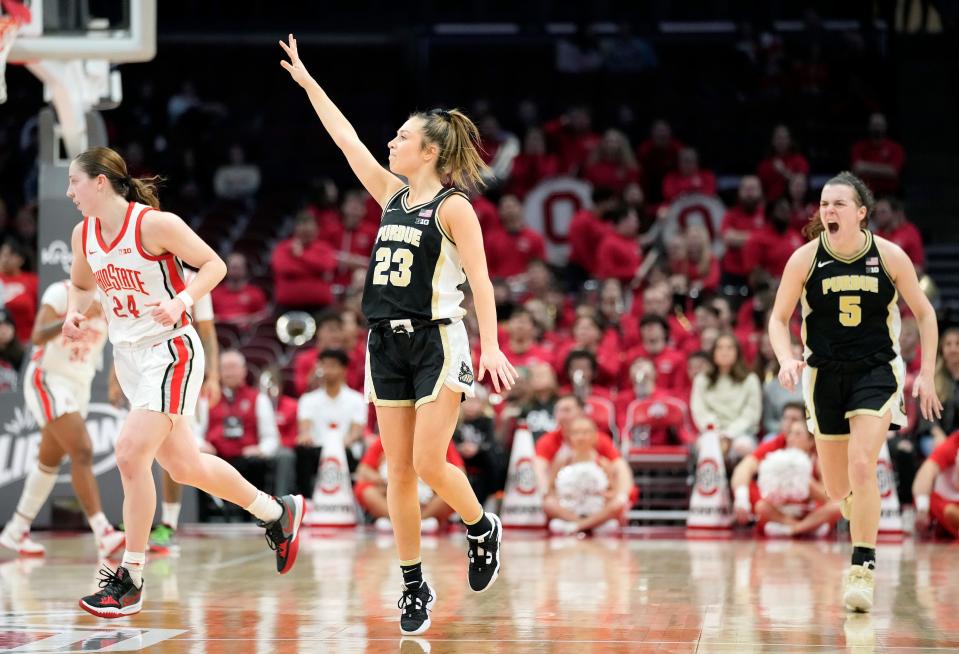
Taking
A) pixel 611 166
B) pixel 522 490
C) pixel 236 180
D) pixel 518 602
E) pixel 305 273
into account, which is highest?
pixel 236 180

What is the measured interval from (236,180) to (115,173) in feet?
46.8

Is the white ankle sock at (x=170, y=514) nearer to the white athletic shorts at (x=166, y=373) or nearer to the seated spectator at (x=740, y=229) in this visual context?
the white athletic shorts at (x=166, y=373)

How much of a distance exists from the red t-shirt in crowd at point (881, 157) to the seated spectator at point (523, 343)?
20.1 feet

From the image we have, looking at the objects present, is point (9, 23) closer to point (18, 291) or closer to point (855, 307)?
point (18, 291)

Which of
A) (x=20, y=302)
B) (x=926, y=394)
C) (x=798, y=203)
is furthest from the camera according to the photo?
(x=798, y=203)

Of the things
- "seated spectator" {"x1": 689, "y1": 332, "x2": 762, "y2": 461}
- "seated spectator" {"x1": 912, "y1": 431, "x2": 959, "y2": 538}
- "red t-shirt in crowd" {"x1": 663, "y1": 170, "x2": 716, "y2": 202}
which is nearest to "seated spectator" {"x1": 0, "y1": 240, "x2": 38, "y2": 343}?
"seated spectator" {"x1": 689, "y1": 332, "x2": 762, "y2": 461}

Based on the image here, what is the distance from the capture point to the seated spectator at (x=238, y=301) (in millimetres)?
16016

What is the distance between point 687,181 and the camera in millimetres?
17781

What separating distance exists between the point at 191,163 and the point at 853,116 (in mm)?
9648

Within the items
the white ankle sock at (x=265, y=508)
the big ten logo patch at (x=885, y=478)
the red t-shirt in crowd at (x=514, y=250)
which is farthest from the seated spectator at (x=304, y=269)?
the white ankle sock at (x=265, y=508)

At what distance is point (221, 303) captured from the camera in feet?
53.0

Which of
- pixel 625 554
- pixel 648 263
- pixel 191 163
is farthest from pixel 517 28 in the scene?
pixel 625 554

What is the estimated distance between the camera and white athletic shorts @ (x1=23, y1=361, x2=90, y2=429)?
31.8ft

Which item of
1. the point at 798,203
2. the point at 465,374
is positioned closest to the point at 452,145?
the point at 465,374
